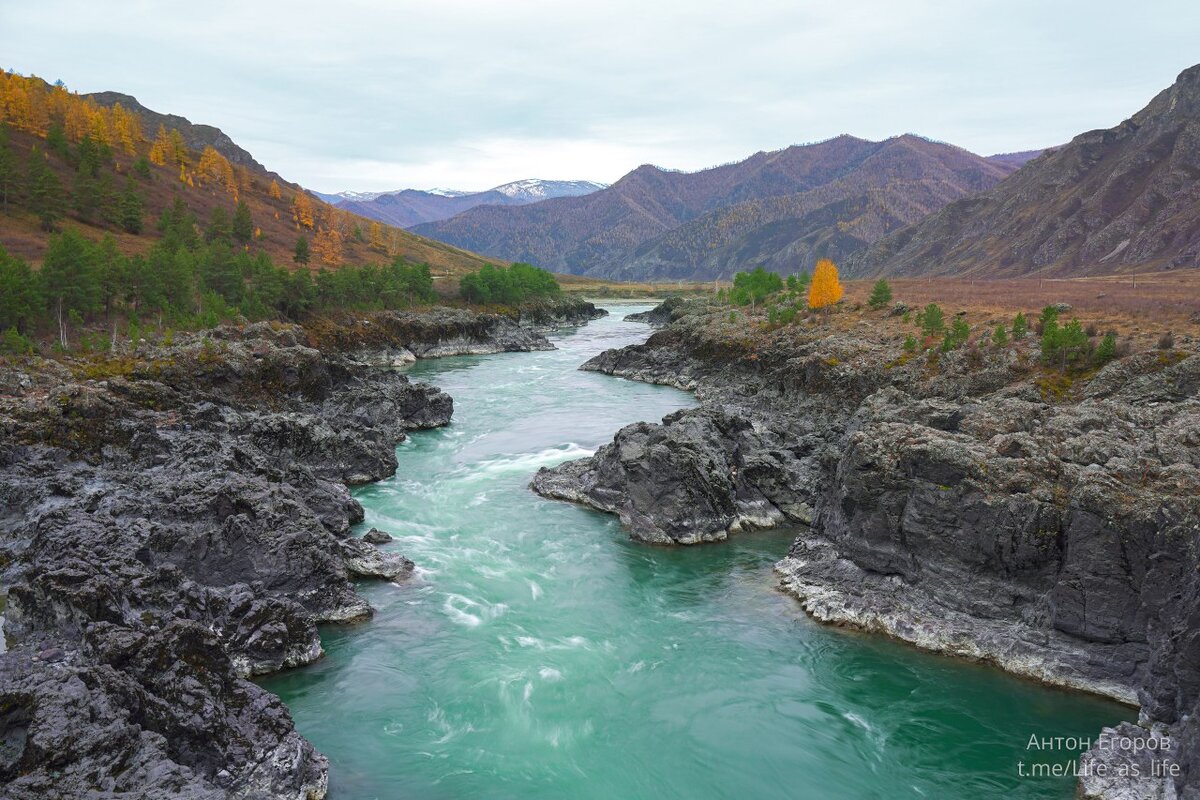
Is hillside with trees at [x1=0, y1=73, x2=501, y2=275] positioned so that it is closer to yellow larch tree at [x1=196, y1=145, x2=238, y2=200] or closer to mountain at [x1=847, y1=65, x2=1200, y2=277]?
yellow larch tree at [x1=196, y1=145, x2=238, y2=200]

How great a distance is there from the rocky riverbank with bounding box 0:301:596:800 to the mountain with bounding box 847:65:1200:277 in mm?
155507

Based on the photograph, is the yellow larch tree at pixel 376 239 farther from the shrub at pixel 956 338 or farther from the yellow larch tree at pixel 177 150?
the shrub at pixel 956 338

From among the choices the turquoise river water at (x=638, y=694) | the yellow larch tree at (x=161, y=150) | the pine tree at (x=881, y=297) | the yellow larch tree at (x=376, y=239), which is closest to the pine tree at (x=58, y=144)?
the yellow larch tree at (x=161, y=150)

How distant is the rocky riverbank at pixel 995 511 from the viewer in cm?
1972

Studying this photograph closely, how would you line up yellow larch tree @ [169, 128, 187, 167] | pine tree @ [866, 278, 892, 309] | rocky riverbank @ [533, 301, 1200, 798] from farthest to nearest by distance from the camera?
1. yellow larch tree @ [169, 128, 187, 167]
2. pine tree @ [866, 278, 892, 309]
3. rocky riverbank @ [533, 301, 1200, 798]

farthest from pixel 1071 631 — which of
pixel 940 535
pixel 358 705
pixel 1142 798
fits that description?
pixel 358 705

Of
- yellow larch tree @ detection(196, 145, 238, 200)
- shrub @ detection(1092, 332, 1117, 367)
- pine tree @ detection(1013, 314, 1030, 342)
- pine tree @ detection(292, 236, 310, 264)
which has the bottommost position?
shrub @ detection(1092, 332, 1117, 367)

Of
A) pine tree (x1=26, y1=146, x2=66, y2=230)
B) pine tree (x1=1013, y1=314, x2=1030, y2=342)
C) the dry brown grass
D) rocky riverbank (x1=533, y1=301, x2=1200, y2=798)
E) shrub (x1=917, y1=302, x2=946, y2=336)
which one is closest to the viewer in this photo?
rocky riverbank (x1=533, y1=301, x2=1200, y2=798)

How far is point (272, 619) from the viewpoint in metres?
21.2

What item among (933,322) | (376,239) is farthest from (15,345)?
(376,239)

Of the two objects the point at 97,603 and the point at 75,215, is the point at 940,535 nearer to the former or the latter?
the point at 97,603

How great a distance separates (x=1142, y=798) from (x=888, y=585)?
1005 cm

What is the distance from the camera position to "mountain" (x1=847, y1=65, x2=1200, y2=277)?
142125mm

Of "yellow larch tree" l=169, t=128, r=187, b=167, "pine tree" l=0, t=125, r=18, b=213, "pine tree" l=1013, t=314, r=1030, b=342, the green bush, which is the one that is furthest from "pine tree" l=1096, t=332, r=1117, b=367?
"yellow larch tree" l=169, t=128, r=187, b=167
